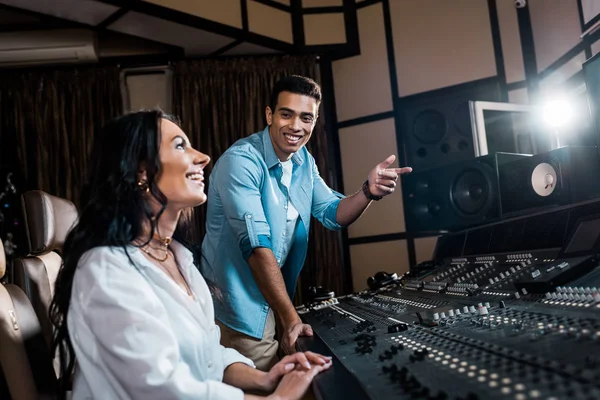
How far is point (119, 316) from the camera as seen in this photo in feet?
2.94

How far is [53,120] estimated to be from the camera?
157 inches

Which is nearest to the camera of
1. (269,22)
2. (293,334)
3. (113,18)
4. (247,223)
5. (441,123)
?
(293,334)

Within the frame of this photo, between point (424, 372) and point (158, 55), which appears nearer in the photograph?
point (424, 372)

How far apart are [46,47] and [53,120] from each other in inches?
21.8

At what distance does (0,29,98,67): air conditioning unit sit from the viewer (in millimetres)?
3828

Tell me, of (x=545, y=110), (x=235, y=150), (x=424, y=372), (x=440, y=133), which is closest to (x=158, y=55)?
(x=440, y=133)

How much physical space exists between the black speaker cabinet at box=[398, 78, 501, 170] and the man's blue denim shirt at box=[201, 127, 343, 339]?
1.31 meters

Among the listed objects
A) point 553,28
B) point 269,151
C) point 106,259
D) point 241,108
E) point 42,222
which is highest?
point 553,28

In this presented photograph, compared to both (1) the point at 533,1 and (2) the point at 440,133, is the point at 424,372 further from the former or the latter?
(1) the point at 533,1

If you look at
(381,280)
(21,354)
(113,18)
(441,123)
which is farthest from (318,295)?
(113,18)

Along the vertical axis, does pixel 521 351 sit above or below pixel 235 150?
below

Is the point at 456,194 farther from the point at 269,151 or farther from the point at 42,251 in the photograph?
the point at 42,251

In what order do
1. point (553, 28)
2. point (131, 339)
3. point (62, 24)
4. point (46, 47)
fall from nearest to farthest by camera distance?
point (131, 339)
point (553, 28)
point (62, 24)
point (46, 47)

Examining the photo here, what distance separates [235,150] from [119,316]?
107cm
